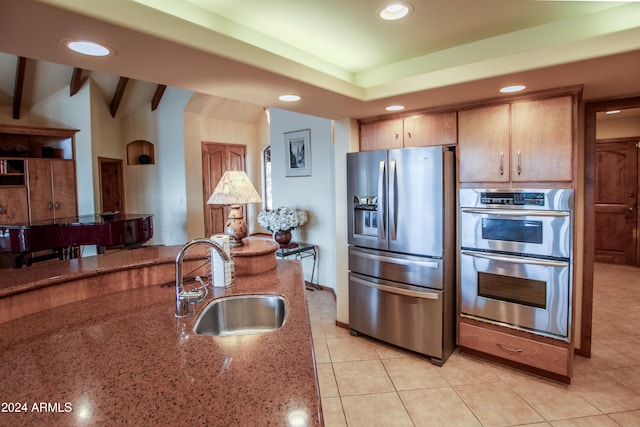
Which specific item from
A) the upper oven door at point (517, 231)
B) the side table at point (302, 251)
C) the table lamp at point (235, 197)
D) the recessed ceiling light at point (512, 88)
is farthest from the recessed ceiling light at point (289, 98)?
the side table at point (302, 251)

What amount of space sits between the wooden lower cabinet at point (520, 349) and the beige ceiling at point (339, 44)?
1.80 meters

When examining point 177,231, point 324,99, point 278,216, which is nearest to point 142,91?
point 177,231

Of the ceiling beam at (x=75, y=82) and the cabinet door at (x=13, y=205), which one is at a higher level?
the ceiling beam at (x=75, y=82)

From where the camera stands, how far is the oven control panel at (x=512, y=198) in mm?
2424

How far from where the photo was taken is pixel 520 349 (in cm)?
255

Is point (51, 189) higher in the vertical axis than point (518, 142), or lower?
lower

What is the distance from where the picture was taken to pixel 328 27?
2.01m

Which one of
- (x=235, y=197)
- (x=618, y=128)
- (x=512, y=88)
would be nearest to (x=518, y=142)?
(x=512, y=88)

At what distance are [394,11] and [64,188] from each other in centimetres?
653

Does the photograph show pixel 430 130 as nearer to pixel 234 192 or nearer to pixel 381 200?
pixel 381 200

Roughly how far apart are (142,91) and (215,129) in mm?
1551

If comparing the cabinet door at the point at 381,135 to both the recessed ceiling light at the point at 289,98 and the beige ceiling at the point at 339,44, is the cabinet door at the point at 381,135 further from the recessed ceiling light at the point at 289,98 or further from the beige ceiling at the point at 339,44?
the recessed ceiling light at the point at 289,98

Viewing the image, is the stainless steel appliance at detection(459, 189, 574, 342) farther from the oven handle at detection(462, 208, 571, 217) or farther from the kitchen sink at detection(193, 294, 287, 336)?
the kitchen sink at detection(193, 294, 287, 336)

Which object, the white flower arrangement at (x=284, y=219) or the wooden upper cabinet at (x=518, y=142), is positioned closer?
the wooden upper cabinet at (x=518, y=142)
